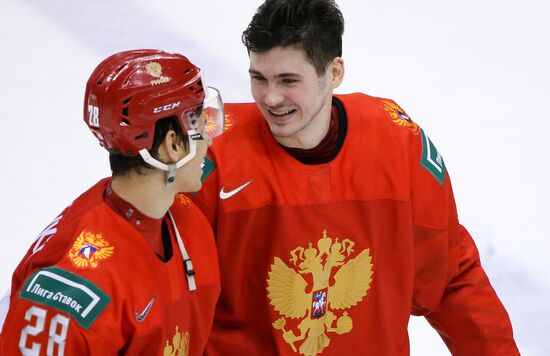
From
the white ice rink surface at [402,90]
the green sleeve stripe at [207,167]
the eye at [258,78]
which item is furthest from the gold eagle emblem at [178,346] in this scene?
the white ice rink surface at [402,90]

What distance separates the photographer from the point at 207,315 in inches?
95.4

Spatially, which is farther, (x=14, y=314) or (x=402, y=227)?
(x=402, y=227)

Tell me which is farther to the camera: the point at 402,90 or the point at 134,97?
the point at 402,90

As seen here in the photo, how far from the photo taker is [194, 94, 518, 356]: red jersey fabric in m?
2.52

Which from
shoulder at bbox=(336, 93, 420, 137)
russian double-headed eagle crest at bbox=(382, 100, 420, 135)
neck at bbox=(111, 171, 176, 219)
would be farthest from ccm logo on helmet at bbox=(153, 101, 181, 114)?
russian double-headed eagle crest at bbox=(382, 100, 420, 135)

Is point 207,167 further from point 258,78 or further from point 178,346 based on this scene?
point 178,346

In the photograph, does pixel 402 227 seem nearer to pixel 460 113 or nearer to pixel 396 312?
pixel 396 312

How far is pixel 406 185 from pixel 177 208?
21.9 inches

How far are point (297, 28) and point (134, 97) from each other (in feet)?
1.66

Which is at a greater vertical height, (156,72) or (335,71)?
(156,72)

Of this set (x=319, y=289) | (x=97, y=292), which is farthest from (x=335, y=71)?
(x=97, y=292)

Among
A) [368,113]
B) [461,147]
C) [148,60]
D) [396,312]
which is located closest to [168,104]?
[148,60]

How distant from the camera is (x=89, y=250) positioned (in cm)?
207

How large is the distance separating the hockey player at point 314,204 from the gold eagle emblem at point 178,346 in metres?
0.24
